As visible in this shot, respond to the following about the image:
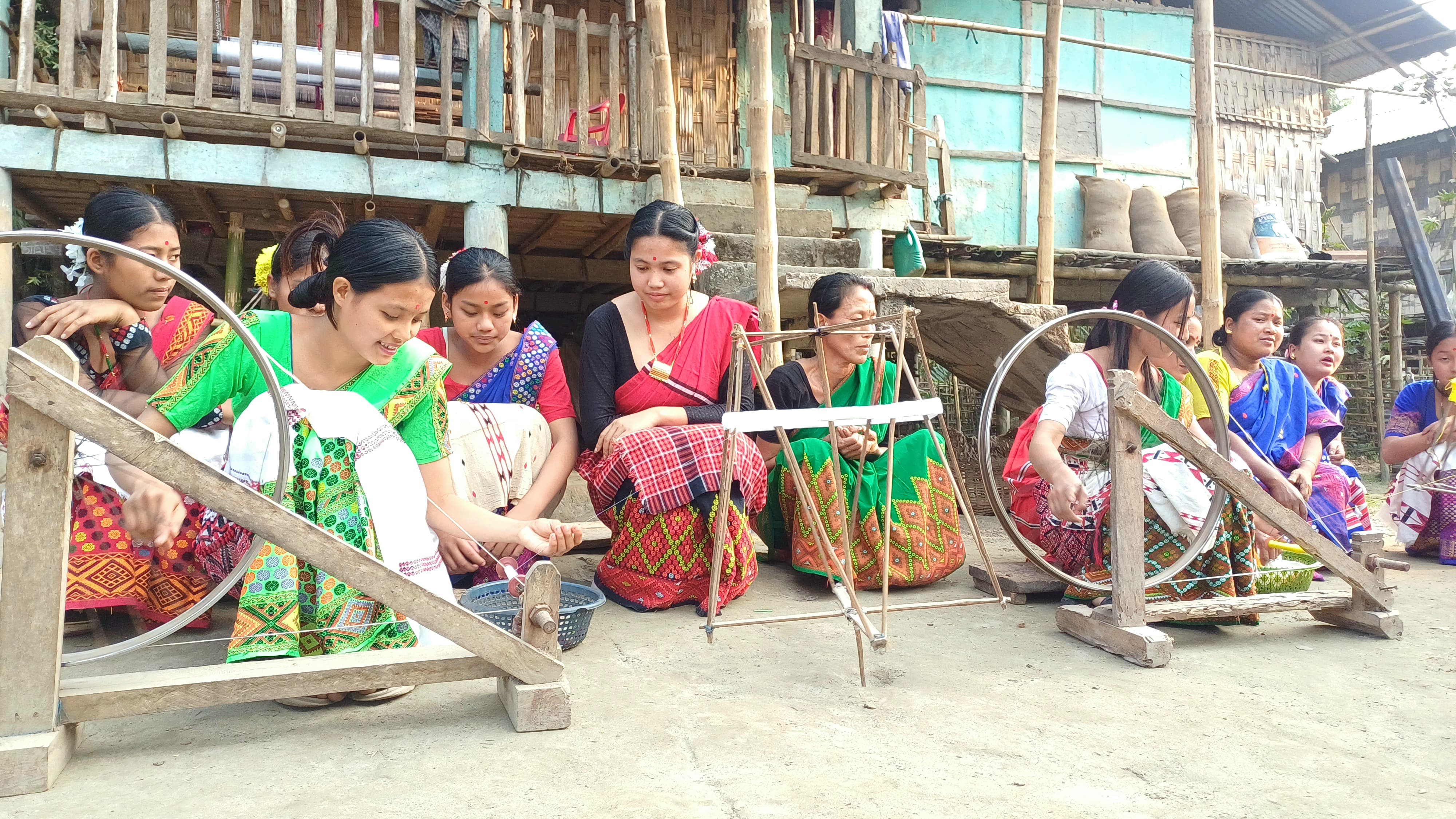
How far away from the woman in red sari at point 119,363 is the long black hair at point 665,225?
4.40ft

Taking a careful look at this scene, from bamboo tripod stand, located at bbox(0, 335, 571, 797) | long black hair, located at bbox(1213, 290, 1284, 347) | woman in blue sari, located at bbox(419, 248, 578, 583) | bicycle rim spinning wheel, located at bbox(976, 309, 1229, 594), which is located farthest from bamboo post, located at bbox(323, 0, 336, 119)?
long black hair, located at bbox(1213, 290, 1284, 347)

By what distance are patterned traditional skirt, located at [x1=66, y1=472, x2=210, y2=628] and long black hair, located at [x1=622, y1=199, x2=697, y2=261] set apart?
5.07 feet

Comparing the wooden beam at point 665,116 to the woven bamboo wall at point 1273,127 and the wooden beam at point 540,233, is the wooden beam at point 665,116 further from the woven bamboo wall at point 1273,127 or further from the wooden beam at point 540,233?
the woven bamboo wall at point 1273,127

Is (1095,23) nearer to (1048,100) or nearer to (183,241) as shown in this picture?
(1048,100)

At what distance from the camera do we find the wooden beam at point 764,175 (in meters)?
4.14

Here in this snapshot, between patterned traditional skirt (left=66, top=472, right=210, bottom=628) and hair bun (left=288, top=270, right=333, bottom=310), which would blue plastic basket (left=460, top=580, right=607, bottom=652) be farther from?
hair bun (left=288, top=270, right=333, bottom=310)

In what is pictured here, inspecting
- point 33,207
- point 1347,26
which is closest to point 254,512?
point 33,207

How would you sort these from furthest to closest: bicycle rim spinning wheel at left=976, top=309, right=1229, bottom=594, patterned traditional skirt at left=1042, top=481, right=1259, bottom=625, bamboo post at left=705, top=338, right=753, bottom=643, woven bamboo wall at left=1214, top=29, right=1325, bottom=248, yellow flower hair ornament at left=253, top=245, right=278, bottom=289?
woven bamboo wall at left=1214, top=29, right=1325, bottom=248 < yellow flower hair ornament at left=253, top=245, right=278, bottom=289 < patterned traditional skirt at left=1042, top=481, right=1259, bottom=625 < bicycle rim spinning wheel at left=976, top=309, right=1229, bottom=594 < bamboo post at left=705, top=338, right=753, bottom=643

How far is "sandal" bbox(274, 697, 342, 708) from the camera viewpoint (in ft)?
6.40

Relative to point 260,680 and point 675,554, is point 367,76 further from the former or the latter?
point 260,680

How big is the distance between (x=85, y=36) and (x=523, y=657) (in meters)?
5.59

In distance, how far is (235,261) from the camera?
21.6 feet

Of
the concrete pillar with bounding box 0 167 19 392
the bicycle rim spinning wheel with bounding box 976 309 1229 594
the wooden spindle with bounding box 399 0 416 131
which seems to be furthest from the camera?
the wooden spindle with bounding box 399 0 416 131

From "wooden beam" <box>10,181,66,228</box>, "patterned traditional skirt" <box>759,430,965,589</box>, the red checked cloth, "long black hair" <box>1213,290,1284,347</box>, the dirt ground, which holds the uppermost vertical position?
"wooden beam" <box>10,181,66,228</box>
